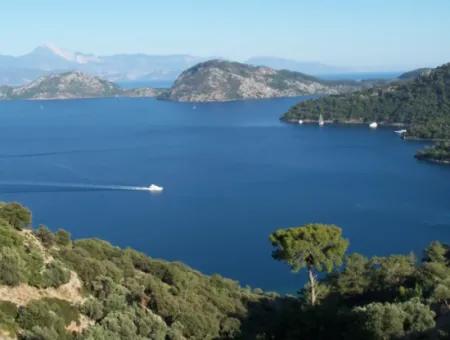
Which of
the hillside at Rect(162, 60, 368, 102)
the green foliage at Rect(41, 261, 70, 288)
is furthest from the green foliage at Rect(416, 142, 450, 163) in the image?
the hillside at Rect(162, 60, 368, 102)

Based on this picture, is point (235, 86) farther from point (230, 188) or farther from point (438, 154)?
point (230, 188)

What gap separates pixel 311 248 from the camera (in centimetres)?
1784

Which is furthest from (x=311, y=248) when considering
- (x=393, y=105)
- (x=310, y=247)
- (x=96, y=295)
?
(x=393, y=105)

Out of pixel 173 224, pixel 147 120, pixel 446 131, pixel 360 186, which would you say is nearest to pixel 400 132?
pixel 446 131

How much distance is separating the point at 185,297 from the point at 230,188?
41.5 metres

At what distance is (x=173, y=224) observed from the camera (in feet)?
147

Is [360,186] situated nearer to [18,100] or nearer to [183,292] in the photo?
[183,292]

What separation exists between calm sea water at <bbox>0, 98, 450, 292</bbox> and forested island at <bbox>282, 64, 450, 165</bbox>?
7417mm

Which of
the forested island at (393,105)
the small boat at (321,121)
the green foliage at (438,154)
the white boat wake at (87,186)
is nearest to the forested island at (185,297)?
the white boat wake at (87,186)

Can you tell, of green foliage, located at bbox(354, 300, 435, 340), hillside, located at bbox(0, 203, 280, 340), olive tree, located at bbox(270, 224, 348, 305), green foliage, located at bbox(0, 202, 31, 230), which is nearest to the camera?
hillside, located at bbox(0, 203, 280, 340)

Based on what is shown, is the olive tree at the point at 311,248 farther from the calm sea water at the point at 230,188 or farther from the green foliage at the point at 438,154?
the green foliage at the point at 438,154

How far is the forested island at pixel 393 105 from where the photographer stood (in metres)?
104

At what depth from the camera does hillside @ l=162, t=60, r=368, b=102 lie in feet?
574

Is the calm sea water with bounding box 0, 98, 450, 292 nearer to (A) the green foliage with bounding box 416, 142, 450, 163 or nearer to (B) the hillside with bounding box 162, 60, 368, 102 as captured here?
(A) the green foliage with bounding box 416, 142, 450, 163
